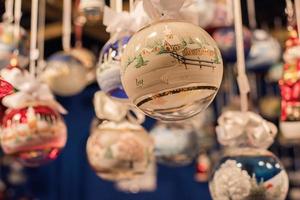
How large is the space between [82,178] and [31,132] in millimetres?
2333

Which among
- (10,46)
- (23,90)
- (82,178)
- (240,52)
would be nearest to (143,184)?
(82,178)

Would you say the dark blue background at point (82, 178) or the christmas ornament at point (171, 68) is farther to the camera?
the dark blue background at point (82, 178)

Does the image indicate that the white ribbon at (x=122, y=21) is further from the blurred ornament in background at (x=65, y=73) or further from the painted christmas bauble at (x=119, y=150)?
the blurred ornament in background at (x=65, y=73)

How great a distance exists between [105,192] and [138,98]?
267 cm

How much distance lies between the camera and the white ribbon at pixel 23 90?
3.54 feet

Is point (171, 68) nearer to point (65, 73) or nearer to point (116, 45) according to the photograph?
point (116, 45)

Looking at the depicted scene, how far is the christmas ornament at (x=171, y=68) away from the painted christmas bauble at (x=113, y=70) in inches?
7.3

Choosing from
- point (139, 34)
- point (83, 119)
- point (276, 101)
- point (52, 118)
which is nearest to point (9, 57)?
point (52, 118)

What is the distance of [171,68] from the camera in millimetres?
682

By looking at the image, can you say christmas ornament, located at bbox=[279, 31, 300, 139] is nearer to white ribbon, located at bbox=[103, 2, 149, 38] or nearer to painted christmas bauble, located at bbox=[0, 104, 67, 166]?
white ribbon, located at bbox=[103, 2, 149, 38]

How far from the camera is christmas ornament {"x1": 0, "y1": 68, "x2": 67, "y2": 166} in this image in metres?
1.07

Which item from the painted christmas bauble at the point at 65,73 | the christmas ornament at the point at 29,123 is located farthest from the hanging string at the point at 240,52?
the painted christmas bauble at the point at 65,73

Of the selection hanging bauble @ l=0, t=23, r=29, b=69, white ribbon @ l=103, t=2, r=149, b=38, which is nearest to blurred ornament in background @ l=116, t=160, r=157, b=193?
hanging bauble @ l=0, t=23, r=29, b=69

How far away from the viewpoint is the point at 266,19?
2.67 meters
